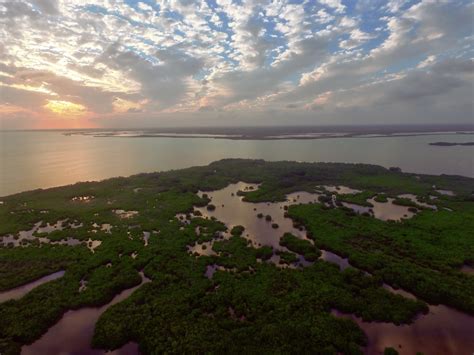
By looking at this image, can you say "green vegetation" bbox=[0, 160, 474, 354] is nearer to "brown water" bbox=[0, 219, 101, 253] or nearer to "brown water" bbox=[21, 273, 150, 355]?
"brown water" bbox=[21, 273, 150, 355]

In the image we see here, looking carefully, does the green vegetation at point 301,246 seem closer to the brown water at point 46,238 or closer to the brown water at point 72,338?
the brown water at point 72,338

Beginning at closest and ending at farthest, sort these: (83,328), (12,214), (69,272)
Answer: (83,328) < (69,272) < (12,214)

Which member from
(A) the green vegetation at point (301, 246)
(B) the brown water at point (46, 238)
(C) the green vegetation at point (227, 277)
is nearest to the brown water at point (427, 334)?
(C) the green vegetation at point (227, 277)

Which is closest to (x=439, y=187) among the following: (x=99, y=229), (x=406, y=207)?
(x=406, y=207)

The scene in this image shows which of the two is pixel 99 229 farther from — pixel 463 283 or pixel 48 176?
pixel 48 176

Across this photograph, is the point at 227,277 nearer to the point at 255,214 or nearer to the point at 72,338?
the point at 72,338

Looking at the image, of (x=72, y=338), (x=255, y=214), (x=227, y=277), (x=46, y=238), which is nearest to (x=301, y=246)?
(x=227, y=277)
